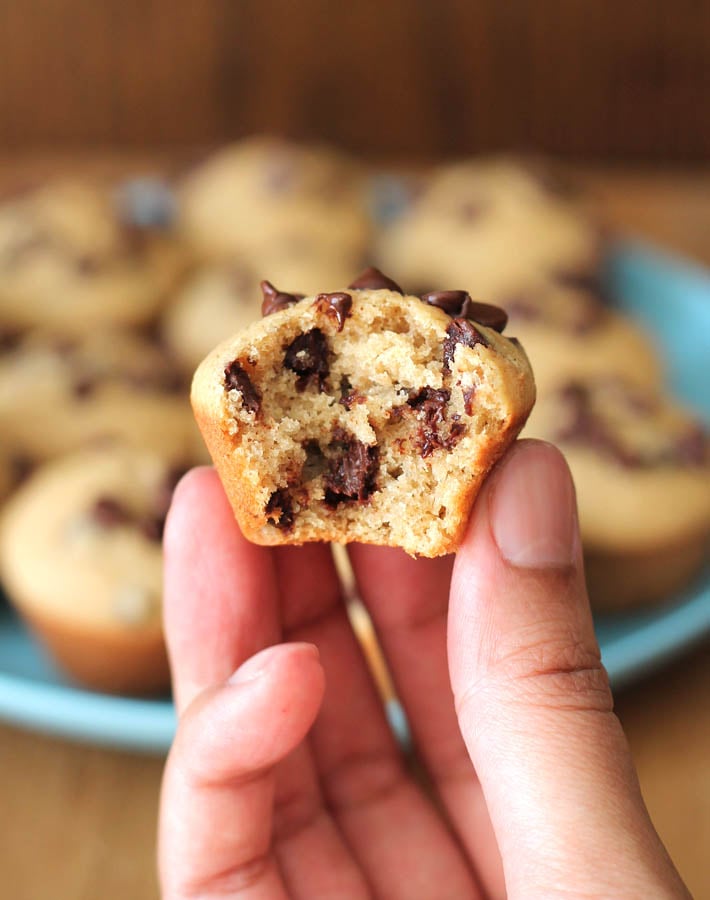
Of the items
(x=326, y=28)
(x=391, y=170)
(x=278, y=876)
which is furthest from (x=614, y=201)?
(x=278, y=876)

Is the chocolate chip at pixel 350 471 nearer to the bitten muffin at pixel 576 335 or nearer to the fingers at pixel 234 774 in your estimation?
the fingers at pixel 234 774

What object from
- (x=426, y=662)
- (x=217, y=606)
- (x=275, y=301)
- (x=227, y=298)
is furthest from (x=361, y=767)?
(x=227, y=298)

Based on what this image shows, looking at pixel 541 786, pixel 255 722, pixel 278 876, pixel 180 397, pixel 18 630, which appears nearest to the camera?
pixel 541 786

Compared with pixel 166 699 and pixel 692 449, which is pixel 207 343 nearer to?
pixel 166 699

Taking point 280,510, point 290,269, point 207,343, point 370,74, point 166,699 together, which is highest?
point 280,510

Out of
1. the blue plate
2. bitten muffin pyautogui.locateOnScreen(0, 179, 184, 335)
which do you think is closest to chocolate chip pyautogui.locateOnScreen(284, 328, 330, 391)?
the blue plate

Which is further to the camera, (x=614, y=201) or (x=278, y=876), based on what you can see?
(x=614, y=201)

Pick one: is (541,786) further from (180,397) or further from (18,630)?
(180,397)
